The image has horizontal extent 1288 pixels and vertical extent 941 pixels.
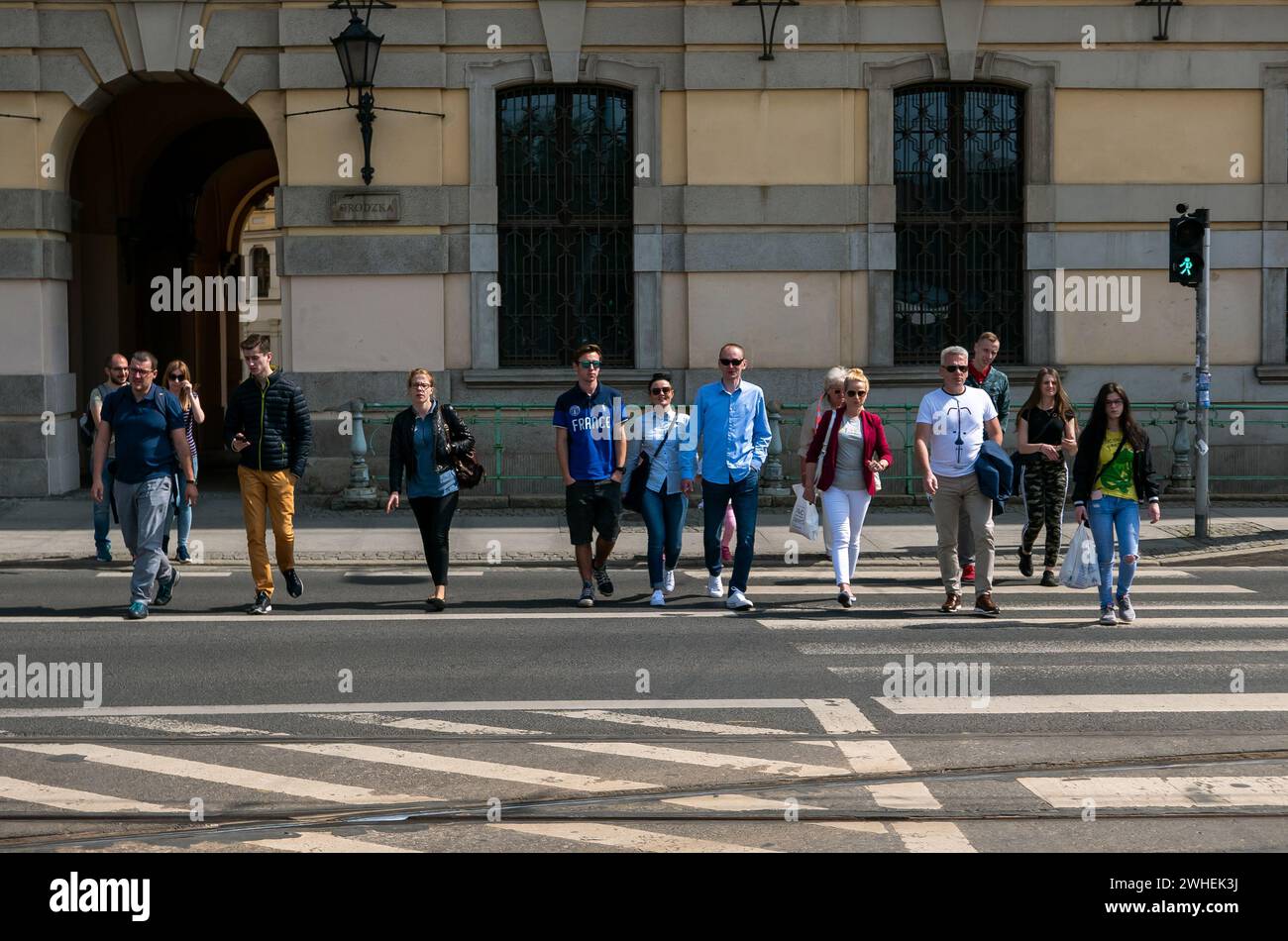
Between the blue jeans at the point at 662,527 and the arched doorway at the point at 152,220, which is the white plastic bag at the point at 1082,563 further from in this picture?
the arched doorway at the point at 152,220

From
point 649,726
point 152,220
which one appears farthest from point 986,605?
point 152,220

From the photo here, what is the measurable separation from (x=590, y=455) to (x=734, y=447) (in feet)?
3.58

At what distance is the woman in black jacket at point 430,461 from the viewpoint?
12.3m

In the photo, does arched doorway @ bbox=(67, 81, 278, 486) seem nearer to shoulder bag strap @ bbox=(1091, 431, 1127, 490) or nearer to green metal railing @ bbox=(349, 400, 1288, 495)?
green metal railing @ bbox=(349, 400, 1288, 495)

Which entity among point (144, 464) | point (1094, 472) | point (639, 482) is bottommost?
point (639, 482)

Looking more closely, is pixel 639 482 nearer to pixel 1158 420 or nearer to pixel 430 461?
pixel 430 461

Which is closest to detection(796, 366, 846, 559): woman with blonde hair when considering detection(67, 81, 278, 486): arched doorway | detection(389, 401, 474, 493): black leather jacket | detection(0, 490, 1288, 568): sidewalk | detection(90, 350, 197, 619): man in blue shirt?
detection(0, 490, 1288, 568): sidewalk

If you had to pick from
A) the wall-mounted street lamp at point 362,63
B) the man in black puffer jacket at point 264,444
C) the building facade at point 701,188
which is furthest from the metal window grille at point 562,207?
the man in black puffer jacket at point 264,444

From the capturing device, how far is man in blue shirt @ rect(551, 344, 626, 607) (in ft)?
40.7

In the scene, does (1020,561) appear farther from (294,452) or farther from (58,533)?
(58,533)

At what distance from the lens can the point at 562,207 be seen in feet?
64.8

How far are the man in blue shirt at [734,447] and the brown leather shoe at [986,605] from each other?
165cm

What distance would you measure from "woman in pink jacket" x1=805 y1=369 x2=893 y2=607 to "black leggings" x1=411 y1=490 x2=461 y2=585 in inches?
109
